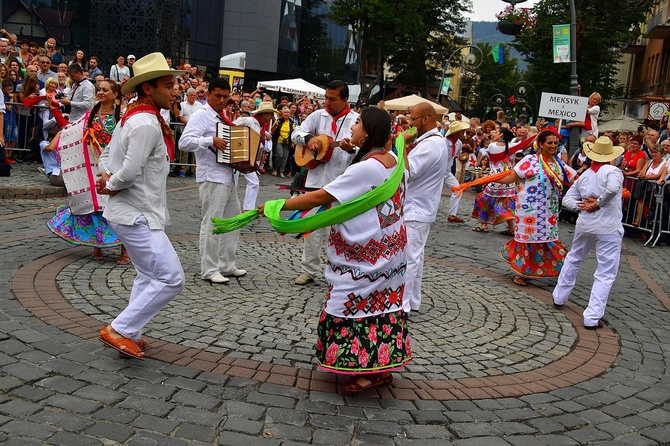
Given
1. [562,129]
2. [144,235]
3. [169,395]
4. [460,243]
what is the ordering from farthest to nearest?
[562,129] < [460,243] < [144,235] < [169,395]

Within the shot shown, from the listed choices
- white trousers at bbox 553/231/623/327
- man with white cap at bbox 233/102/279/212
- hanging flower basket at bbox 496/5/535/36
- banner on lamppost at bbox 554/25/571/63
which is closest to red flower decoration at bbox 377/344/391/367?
white trousers at bbox 553/231/623/327

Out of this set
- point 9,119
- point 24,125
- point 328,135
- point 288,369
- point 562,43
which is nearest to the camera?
point 288,369

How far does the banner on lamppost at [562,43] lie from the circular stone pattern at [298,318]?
11.0 m

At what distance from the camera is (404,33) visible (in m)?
43.1

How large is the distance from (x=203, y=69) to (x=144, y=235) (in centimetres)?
3484

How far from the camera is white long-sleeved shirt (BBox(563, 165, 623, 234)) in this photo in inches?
276

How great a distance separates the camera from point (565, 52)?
57.4ft

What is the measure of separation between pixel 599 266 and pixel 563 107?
8979mm

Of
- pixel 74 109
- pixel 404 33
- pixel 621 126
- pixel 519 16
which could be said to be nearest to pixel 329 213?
pixel 74 109

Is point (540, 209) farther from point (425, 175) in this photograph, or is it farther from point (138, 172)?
point (138, 172)

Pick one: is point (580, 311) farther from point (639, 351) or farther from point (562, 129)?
point (562, 129)

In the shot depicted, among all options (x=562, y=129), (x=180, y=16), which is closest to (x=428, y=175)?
(x=562, y=129)

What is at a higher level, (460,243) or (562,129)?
(562,129)

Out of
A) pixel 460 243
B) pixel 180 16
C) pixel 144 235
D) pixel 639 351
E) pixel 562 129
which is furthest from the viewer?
pixel 180 16
